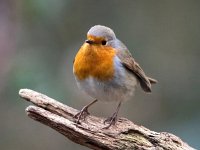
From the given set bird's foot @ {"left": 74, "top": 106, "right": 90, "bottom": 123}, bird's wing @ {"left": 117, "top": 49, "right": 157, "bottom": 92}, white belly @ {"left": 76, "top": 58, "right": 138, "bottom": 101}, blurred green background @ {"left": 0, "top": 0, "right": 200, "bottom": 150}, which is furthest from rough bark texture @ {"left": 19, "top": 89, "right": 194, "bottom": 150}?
blurred green background @ {"left": 0, "top": 0, "right": 200, "bottom": 150}

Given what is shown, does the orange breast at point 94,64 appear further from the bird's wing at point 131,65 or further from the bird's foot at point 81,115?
the bird's foot at point 81,115

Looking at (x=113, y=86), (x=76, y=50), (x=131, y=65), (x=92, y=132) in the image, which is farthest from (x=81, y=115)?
(x=76, y=50)

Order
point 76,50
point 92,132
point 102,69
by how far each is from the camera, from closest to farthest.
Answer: point 92,132 < point 102,69 < point 76,50

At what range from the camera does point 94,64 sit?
5.30 meters

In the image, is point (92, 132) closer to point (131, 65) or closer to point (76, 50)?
point (131, 65)

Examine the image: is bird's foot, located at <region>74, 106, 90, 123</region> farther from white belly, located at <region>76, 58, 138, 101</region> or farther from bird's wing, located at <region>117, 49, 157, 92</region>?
bird's wing, located at <region>117, 49, 157, 92</region>

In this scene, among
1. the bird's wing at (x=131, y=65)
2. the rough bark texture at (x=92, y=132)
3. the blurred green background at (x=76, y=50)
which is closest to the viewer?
the rough bark texture at (x=92, y=132)

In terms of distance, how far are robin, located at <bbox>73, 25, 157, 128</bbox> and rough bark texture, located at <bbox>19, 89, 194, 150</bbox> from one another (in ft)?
0.39

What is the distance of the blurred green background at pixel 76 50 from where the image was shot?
6293 millimetres

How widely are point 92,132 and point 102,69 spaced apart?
58 cm

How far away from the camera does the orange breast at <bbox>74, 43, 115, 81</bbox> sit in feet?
17.4

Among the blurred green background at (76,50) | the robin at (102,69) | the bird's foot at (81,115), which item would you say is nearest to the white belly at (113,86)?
the robin at (102,69)

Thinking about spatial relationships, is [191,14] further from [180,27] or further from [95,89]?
[95,89]

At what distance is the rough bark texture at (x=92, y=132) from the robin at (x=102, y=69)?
4.6 inches
